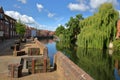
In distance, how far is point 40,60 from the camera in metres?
10.6

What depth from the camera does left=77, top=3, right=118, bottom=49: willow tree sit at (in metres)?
39.1

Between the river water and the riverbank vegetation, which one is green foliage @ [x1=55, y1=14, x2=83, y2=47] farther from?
the river water

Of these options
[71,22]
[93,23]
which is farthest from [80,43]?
[71,22]

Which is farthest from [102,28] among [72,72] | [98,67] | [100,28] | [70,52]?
[72,72]

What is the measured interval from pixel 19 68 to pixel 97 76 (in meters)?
10.1

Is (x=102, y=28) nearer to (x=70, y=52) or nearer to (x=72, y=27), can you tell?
(x=70, y=52)

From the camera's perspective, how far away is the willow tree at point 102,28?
39.1m

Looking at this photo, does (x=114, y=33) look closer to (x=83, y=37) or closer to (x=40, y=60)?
(x=83, y=37)

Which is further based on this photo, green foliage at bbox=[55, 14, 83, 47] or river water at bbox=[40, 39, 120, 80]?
green foliage at bbox=[55, 14, 83, 47]

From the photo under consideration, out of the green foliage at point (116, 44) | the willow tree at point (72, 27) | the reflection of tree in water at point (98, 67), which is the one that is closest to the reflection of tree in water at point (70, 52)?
the reflection of tree in water at point (98, 67)

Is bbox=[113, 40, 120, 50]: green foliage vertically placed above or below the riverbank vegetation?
below

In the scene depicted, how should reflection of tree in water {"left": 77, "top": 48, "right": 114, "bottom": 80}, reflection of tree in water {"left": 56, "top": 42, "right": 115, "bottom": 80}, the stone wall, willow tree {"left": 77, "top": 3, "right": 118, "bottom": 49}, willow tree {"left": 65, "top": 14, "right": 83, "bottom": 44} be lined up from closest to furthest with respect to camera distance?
1. the stone wall
2. reflection of tree in water {"left": 77, "top": 48, "right": 114, "bottom": 80}
3. reflection of tree in water {"left": 56, "top": 42, "right": 115, "bottom": 80}
4. willow tree {"left": 77, "top": 3, "right": 118, "bottom": 49}
5. willow tree {"left": 65, "top": 14, "right": 83, "bottom": 44}

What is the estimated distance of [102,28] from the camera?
131ft

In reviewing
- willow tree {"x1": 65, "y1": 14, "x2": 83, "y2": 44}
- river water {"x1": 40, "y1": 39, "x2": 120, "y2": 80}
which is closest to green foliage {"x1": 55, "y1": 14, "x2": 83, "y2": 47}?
willow tree {"x1": 65, "y1": 14, "x2": 83, "y2": 44}
